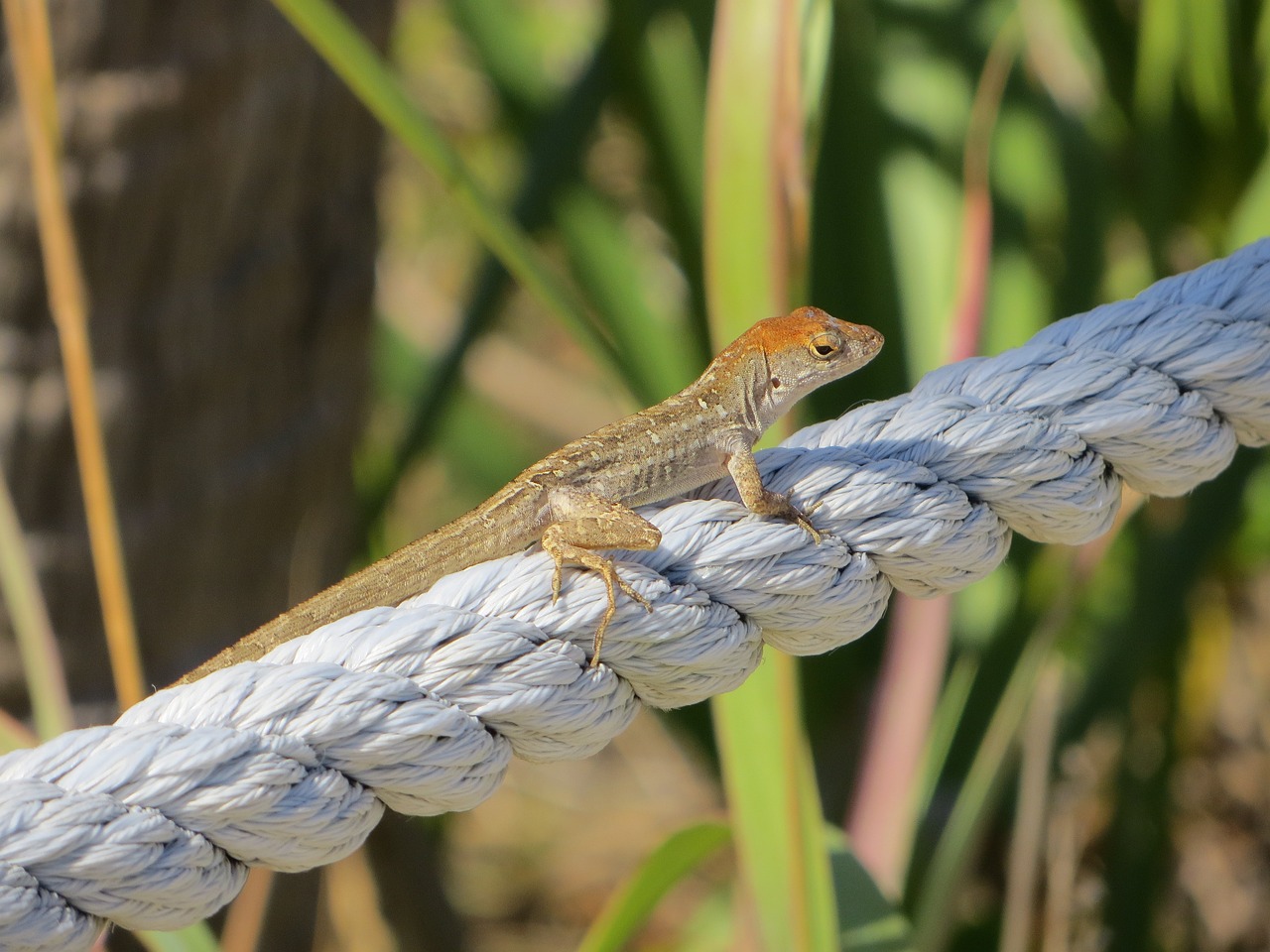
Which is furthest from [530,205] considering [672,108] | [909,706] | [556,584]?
[556,584]

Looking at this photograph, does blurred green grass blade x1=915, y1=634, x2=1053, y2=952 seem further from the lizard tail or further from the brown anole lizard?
the lizard tail

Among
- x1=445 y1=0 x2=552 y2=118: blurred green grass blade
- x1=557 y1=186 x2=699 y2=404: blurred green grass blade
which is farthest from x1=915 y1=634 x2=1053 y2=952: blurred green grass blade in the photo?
x1=445 y1=0 x2=552 y2=118: blurred green grass blade

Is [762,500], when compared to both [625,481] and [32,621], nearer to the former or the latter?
[625,481]

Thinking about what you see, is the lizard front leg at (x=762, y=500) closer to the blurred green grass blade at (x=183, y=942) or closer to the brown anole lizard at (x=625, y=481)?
the brown anole lizard at (x=625, y=481)

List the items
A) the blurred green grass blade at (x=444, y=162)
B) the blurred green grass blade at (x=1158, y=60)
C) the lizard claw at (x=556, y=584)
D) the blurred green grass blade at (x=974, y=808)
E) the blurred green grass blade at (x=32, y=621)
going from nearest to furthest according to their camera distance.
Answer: the lizard claw at (x=556, y=584) < the blurred green grass blade at (x=444, y=162) < the blurred green grass blade at (x=32, y=621) < the blurred green grass blade at (x=974, y=808) < the blurred green grass blade at (x=1158, y=60)

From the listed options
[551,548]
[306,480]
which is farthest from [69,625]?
[551,548]

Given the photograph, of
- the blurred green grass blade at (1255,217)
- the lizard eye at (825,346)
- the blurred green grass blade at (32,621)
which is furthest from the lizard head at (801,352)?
the blurred green grass blade at (32,621)
